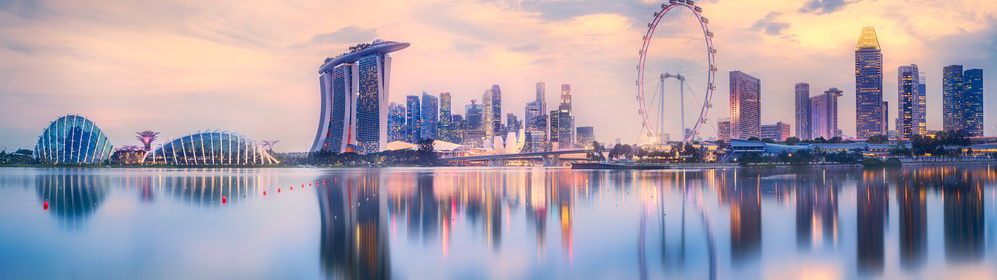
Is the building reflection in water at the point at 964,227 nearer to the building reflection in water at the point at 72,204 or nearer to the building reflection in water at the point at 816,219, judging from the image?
the building reflection in water at the point at 816,219

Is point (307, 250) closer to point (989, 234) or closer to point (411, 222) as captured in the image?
point (411, 222)

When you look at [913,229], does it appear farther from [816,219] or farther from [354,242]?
[354,242]

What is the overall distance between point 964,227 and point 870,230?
3.57 m

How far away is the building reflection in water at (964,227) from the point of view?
17.7 meters

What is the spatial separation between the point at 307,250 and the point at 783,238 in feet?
43.8

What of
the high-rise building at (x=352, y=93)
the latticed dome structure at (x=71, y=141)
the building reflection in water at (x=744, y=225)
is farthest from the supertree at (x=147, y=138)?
the building reflection in water at (x=744, y=225)

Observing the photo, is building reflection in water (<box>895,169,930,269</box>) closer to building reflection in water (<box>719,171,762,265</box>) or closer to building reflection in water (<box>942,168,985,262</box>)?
building reflection in water (<box>942,168,985,262</box>)

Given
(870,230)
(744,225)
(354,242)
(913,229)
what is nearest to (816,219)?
(870,230)

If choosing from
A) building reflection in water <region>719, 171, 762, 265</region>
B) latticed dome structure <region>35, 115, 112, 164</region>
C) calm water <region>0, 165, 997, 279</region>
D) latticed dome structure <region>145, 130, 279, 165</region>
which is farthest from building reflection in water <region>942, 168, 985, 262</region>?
latticed dome structure <region>35, 115, 112, 164</region>

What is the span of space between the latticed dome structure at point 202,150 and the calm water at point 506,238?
424ft

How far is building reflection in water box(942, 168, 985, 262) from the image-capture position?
17656 millimetres

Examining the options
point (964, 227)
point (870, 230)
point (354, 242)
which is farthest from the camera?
point (964, 227)

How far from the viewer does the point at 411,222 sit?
24.7m

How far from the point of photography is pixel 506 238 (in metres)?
20.6
